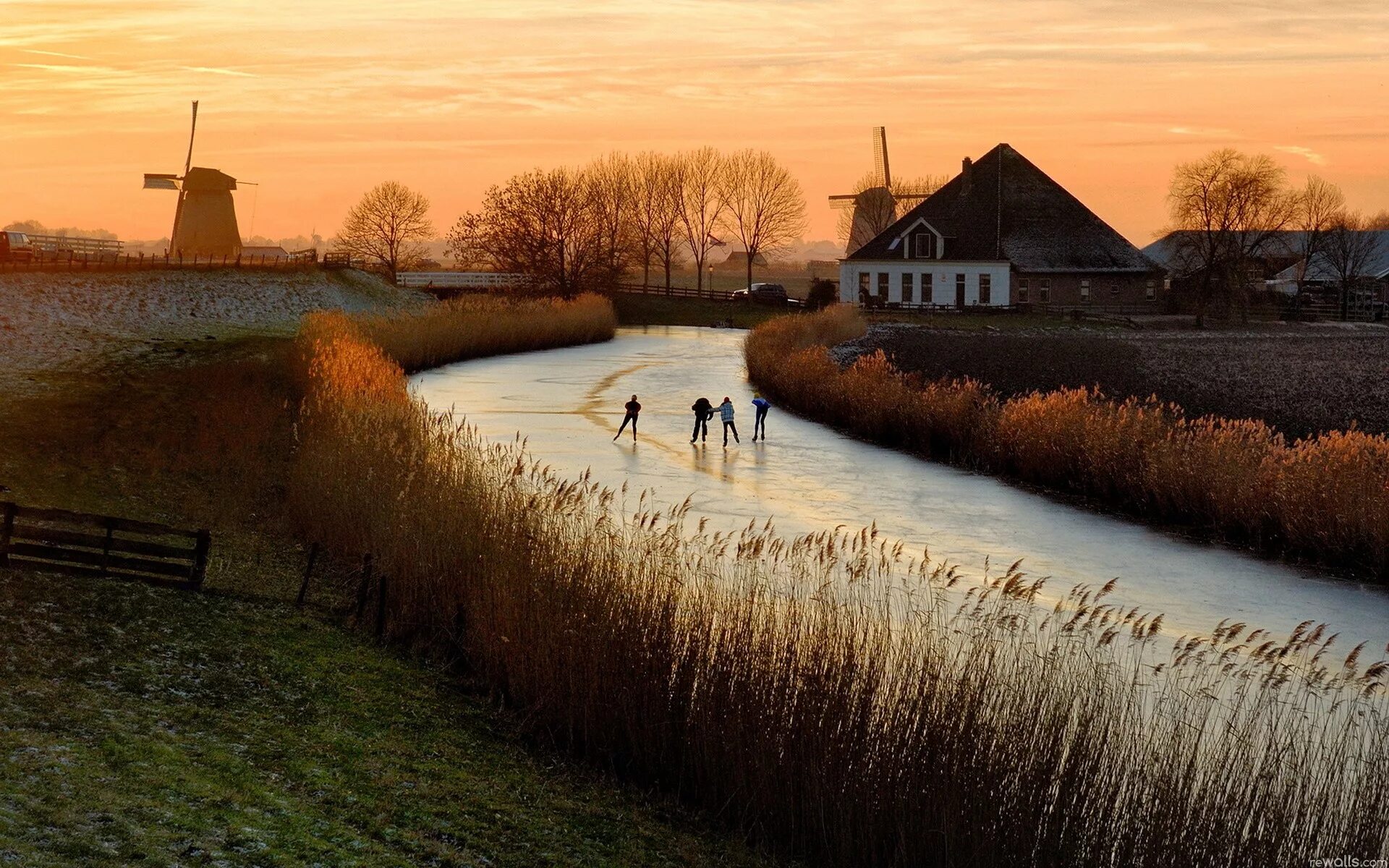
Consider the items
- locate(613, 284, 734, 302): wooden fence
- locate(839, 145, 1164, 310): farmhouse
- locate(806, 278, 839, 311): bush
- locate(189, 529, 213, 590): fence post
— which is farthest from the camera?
locate(613, 284, 734, 302): wooden fence

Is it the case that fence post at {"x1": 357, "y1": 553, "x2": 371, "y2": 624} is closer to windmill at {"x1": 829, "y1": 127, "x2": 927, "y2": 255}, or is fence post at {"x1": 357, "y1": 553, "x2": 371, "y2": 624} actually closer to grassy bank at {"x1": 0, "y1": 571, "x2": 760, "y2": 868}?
grassy bank at {"x1": 0, "y1": 571, "x2": 760, "y2": 868}

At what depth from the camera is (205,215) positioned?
79.2 meters

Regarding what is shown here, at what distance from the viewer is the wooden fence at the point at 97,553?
40.8ft

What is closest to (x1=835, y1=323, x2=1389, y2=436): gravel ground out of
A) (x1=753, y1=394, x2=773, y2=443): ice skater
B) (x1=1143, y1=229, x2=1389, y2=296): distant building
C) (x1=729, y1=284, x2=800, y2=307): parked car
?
(x1=753, y1=394, x2=773, y2=443): ice skater

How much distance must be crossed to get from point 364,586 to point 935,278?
200ft

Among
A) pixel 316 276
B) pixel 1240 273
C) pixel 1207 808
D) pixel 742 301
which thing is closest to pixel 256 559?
pixel 1207 808

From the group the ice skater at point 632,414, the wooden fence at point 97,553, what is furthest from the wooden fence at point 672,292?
the wooden fence at point 97,553

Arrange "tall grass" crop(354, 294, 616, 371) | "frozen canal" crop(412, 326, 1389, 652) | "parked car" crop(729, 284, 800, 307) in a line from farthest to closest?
"parked car" crop(729, 284, 800, 307) < "tall grass" crop(354, 294, 616, 371) < "frozen canal" crop(412, 326, 1389, 652)

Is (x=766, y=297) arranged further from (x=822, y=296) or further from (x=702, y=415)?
(x=702, y=415)

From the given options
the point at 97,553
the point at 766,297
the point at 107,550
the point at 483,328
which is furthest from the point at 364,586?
the point at 766,297

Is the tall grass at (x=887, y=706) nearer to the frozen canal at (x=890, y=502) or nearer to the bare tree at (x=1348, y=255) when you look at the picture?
the frozen canal at (x=890, y=502)

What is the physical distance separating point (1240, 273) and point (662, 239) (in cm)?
4852

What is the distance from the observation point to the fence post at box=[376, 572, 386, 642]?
13.1 meters

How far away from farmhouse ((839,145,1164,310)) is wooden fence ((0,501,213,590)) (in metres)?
61.1
